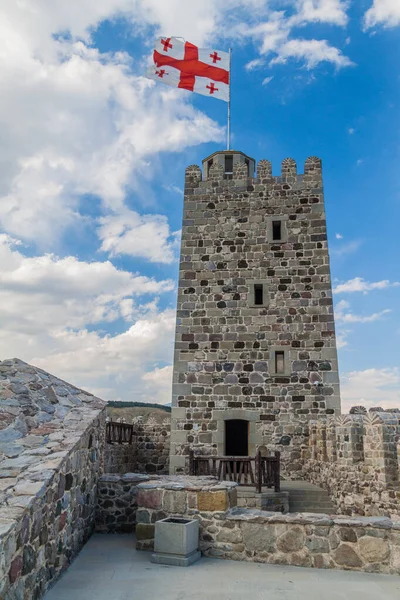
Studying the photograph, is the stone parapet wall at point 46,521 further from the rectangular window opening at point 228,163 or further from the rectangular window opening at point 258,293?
the rectangular window opening at point 228,163

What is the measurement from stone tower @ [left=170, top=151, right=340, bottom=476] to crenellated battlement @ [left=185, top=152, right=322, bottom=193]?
3 centimetres

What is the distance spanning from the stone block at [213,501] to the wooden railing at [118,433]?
→ 8242 millimetres

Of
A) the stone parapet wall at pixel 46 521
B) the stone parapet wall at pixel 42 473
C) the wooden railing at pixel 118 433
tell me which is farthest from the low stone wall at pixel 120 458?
the stone parapet wall at pixel 46 521

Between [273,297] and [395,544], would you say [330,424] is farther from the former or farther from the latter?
[395,544]

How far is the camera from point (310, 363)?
14039 millimetres

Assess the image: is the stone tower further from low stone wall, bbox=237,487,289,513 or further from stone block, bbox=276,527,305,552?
stone block, bbox=276,527,305,552

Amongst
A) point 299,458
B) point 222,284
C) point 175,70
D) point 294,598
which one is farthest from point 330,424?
point 175,70

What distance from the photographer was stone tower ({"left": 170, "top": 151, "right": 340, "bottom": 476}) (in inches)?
547

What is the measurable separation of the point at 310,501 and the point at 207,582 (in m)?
6.59

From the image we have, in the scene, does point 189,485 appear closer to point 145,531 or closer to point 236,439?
point 145,531

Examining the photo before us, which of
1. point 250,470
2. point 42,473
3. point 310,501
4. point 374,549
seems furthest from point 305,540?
point 310,501

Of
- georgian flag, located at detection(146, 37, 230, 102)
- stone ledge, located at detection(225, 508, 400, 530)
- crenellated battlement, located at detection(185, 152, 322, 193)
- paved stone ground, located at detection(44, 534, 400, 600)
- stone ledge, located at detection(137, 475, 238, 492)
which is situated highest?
georgian flag, located at detection(146, 37, 230, 102)

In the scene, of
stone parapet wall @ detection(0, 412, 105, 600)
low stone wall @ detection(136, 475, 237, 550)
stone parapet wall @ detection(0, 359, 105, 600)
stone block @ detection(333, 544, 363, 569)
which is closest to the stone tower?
stone parapet wall @ detection(0, 359, 105, 600)

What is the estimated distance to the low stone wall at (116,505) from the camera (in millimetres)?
7461
